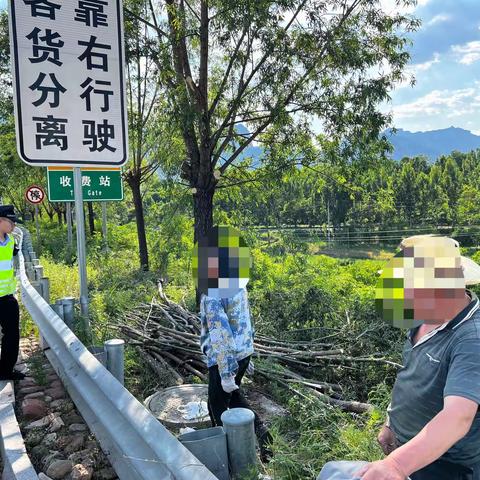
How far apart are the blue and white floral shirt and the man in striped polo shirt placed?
1282 millimetres

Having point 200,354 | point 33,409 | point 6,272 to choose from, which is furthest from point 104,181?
point 33,409

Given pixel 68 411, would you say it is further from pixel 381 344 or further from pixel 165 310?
pixel 381 344

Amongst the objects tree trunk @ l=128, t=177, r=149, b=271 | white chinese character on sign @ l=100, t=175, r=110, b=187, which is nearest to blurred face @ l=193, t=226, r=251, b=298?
white chinese character on sign @ l=100, t=175, r=110, b=187

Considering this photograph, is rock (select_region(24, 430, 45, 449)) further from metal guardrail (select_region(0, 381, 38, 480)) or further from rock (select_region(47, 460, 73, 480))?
rock (select_region(47, 460, 73, 480))

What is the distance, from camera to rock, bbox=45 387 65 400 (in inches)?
144

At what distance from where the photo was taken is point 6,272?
4.45m

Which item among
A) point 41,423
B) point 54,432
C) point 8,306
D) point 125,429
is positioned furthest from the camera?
point 8,306

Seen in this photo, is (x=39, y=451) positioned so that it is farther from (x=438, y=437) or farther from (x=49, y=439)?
(x=438, y=437)

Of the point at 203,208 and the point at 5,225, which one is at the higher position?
the point at 203,208

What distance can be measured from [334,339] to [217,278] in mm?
3499

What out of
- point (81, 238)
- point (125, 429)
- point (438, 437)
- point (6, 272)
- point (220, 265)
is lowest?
point (125, 429)

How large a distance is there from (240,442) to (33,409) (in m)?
2.21

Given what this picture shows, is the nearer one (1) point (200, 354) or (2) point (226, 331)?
(2) point (226, 331)

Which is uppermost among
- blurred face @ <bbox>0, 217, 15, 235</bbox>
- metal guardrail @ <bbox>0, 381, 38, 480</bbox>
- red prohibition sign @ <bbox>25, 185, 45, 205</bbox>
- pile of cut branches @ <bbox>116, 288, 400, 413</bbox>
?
red prohibition sign @ <bbox>25, 185, 45, 205</bbox>
